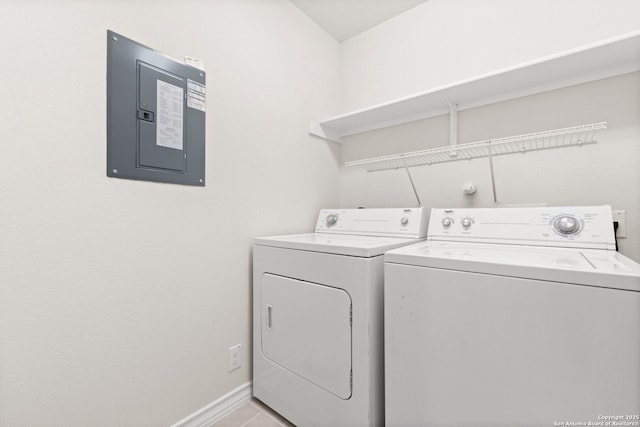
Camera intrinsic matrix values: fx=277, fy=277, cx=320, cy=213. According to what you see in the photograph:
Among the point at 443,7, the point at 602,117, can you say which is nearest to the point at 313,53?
the point at 443,7

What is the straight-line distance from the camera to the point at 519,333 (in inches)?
31.9

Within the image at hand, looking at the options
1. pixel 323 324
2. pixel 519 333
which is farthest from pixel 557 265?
pixel 323 324

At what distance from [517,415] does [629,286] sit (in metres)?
0.47

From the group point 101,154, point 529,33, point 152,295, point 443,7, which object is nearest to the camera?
point 101,154

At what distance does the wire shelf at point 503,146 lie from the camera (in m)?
1.36

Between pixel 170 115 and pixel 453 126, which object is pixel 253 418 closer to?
pixel 170 115

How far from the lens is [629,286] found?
2.25 feet

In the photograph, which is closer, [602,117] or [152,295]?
[152,295]

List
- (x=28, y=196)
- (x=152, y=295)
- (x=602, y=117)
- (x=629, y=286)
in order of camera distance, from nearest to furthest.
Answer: (x=629, y=286), (x=28, y=196), (x=152, y=295), (x=602, y=117)

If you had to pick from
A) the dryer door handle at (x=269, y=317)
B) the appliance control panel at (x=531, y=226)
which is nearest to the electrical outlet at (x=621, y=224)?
the appliance control panel at (x=531, y=226)

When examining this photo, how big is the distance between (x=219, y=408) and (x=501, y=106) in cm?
233

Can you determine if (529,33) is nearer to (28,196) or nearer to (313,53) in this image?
(313,53)

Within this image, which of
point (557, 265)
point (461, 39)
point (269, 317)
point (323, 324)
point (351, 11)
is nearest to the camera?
point (557, 265)

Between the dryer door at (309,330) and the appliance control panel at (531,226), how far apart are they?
70 cm
